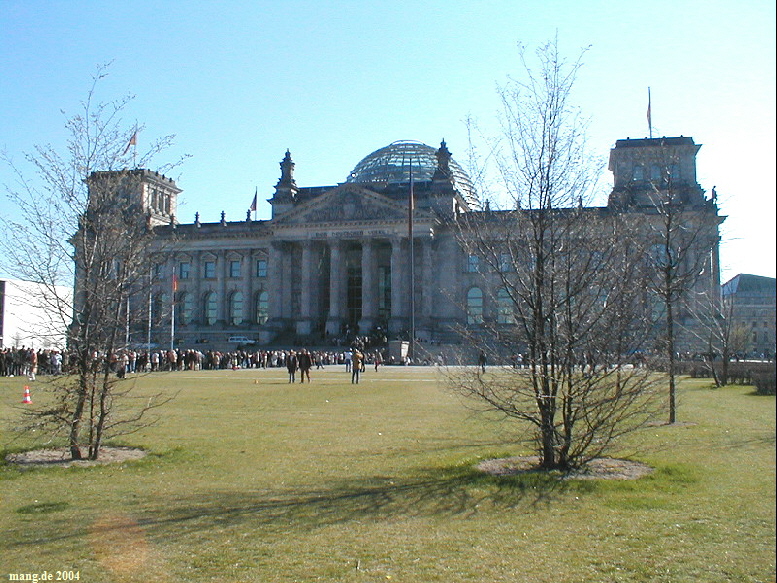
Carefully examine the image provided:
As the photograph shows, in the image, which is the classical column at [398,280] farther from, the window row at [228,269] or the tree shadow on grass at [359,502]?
the tree shadow on grass at [359,502]

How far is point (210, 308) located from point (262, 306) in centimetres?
693

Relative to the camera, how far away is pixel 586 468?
11070mm

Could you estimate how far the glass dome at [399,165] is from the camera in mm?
85938

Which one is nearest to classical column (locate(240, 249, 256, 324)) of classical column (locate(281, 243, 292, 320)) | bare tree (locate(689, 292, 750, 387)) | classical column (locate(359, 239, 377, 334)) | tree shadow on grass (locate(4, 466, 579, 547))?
classical column (locate(281, 243, 292, 320))

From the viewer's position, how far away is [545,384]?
427 inches

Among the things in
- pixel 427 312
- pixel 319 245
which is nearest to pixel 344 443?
pixel 427 312

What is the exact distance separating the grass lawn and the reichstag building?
53.1 meters

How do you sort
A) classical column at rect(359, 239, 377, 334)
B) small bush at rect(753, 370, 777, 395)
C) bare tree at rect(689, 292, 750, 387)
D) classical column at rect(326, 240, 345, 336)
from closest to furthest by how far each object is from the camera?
1. small bush at rect(753, 370, 777, 395)
2. bare tree at rect(689, 292, 750, 387)
3. classical column at rect(359, 239, 377, 334)
4. classical column at rect(326, 240, 345, 336)

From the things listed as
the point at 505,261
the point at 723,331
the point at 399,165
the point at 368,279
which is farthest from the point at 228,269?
the point at 505,261

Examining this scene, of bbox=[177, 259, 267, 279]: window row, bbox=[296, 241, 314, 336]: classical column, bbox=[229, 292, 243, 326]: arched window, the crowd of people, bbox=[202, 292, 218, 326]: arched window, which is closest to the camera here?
the crowd of people

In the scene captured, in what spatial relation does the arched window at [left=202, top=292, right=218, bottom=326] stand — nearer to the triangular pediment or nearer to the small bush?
the triangular pediment

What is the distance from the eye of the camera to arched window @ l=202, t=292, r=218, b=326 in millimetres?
83000

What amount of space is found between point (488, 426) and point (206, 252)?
2794 inches

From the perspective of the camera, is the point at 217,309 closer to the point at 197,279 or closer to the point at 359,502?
the point at 197,279
